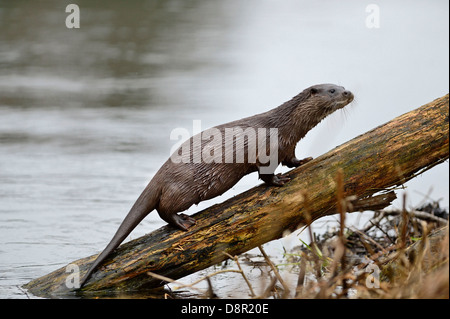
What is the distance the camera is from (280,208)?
366cm

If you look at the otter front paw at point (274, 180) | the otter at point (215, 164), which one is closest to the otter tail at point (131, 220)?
the otter at point (215, 164)

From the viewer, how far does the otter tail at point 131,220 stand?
3623 mm

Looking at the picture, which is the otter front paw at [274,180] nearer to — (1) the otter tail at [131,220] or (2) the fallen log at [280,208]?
(2) the fallen log at [280,208]

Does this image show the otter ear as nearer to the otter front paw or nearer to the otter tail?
the otter front paw

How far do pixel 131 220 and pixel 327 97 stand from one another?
1255 millimetres

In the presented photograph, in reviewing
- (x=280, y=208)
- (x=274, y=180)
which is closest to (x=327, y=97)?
(x=274, y=180)

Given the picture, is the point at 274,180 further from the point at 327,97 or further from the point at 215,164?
the point at 327,97

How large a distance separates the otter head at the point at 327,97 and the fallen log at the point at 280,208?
0.30 metres

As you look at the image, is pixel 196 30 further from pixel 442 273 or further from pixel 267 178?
pixel 442 273

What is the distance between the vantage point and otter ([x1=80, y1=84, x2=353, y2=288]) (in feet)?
12.0

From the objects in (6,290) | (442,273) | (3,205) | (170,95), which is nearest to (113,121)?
(170,95)

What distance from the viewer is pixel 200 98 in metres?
7.54

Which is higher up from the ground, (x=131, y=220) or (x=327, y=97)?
(x=327, y=97)

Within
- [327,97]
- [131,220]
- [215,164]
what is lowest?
[131,220]
